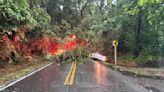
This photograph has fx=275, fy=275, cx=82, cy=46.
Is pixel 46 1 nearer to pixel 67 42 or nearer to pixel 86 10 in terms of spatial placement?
pixel 67 42

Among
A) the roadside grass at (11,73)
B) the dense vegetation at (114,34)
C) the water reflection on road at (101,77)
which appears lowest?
the water reflection on road at (101,77)

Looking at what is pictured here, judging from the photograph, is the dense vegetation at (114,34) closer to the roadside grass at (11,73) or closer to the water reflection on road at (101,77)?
the roadside grass at (11,73)

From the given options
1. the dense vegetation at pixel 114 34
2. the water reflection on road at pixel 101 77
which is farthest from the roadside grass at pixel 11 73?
the water reflection on road at pixel 101 77

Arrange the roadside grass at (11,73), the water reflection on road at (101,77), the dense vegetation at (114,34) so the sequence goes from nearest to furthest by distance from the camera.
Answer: the water reflection on road at (101,77), the roadside grass at (11,73), the dense vegetation at (114,34)

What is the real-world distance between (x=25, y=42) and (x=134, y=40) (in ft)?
45.9

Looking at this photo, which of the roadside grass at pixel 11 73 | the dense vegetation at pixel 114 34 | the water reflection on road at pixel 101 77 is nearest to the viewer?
the water reflection on road at pixel 101 77

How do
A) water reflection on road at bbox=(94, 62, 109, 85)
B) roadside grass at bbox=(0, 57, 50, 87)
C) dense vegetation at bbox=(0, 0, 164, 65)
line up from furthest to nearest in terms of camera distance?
1. dense vegetation at bbox=(0, 0, 164, 65)
2. roadside grass at bbox=(0, 57, 50, 87)
3. water reflection on road at bbox=(94, 62, 109, 85)

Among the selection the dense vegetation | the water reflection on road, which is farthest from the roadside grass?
the water reflection on road

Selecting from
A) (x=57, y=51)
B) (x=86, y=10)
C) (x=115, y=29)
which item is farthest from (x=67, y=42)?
(x=86, y=10)

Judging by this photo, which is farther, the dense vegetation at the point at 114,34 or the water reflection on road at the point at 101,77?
the dense vegetation at the point at 114,34

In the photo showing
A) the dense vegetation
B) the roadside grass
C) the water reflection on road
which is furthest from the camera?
the dense vegetation

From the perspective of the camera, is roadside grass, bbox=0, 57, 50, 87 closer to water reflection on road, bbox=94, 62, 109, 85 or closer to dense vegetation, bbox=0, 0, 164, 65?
dense vegetation, bbox=0, 0, 164, 65

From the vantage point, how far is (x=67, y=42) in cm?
4147

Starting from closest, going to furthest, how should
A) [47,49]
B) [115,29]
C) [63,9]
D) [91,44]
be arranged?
1. [115,29]
2. [47,49]
3. [91,44]
4. [63,9]
